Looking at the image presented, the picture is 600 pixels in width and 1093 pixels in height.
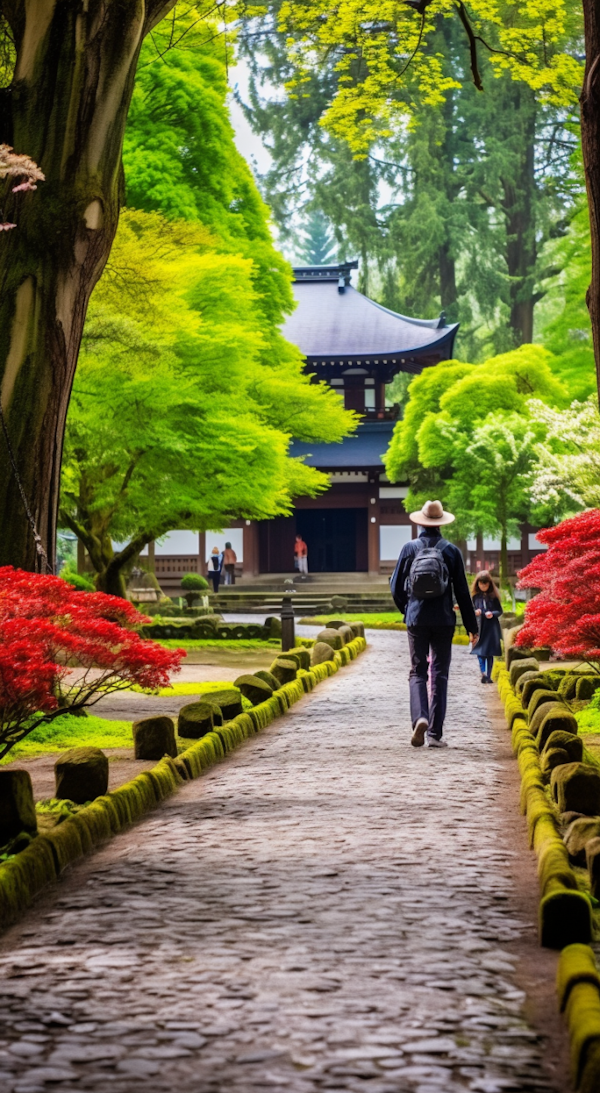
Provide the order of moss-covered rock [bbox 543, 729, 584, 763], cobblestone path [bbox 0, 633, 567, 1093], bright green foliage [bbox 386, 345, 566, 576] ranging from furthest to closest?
bright green foliage [bbox 386, 345, 566, 576], moss-covered rock [bbox 543, 729, 584, 763], cobblestone path [bbox 0, 633, 567, 1093]

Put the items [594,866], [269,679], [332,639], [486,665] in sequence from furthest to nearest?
[332,639]
[486,665]
[269,679]
[594,866]

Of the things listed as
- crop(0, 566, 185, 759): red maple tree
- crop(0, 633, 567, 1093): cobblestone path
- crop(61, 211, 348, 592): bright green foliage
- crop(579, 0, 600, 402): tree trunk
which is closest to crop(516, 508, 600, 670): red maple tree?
crop(579, 0, 600, 402): tree trunk

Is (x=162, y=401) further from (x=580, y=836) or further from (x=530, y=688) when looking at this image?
(x=580, y=836)

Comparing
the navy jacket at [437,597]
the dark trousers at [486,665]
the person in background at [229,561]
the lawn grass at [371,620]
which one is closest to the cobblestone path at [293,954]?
the navy jacket at [437,597]

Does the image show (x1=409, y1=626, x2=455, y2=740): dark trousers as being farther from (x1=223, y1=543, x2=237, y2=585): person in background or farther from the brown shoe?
(x1=223, y1=543, x2=237, y2=585): person in background

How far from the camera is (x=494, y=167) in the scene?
44.5 m

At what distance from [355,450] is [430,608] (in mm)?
29527

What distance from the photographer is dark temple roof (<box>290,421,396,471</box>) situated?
37000mm

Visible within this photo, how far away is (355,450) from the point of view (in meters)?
38.1

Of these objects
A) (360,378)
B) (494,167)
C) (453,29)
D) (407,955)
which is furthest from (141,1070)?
(453,29)

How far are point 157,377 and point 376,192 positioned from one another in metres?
32.7

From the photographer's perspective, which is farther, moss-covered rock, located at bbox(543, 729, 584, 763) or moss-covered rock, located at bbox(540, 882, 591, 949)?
moss-covered rock, located at bbox(543, 729, 584, 763)

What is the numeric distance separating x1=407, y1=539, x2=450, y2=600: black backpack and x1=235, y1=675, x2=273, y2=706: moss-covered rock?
9.71 feet

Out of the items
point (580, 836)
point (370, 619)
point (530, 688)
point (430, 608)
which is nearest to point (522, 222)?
point (370, 619)
